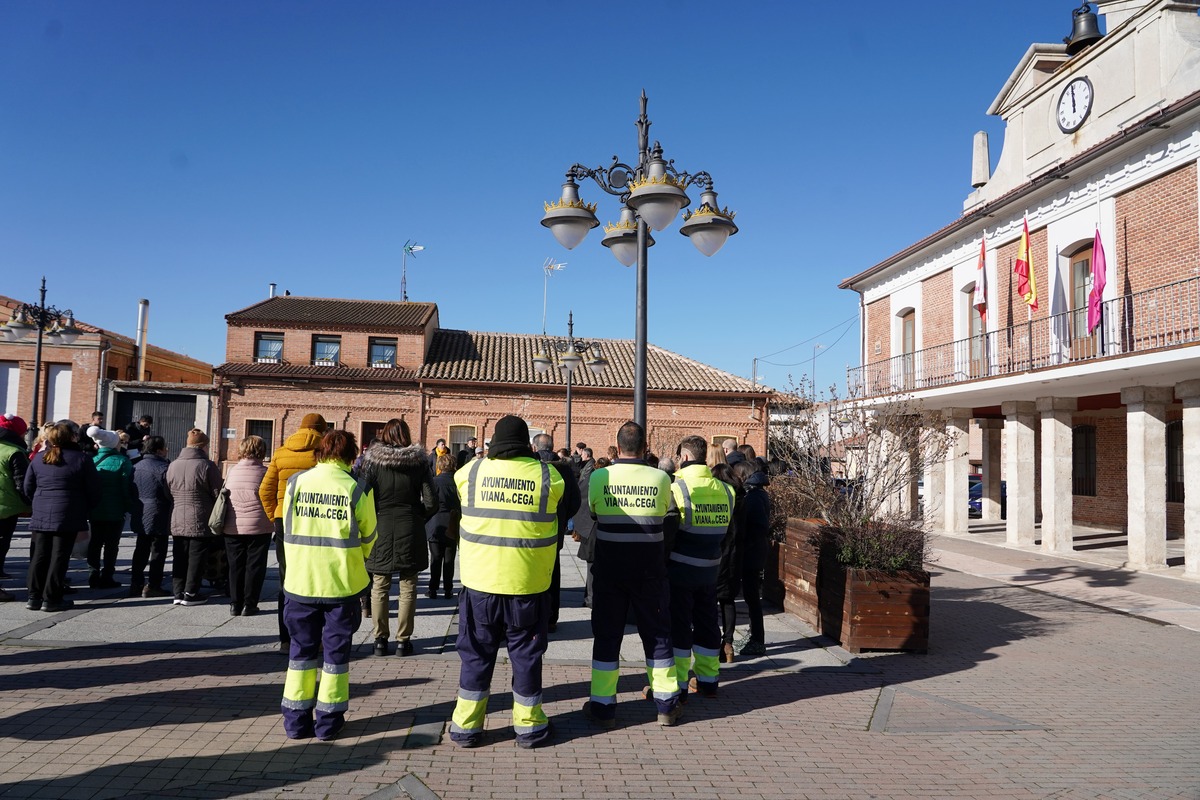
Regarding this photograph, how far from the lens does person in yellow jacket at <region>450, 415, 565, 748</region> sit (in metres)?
4.62

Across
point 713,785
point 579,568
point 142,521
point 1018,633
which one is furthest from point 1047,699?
point 142,521

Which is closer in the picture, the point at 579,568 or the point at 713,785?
the point at 713,785

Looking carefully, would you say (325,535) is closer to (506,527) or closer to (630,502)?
(506,527)

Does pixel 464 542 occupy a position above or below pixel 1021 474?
below

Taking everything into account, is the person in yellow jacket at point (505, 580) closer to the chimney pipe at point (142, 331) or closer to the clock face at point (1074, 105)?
the clock face at point (1074, 105)

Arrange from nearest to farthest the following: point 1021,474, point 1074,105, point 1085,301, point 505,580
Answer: point 505,580 < point 1085,301 < point 1074,105 < point 1021,474

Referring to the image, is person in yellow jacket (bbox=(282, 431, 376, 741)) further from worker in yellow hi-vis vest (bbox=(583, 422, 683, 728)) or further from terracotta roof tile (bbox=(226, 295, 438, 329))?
terracotta roof tile (bbox=(226, 295, 438, 329))

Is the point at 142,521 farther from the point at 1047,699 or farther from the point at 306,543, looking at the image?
the point at 1047,699

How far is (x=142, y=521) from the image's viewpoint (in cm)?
848

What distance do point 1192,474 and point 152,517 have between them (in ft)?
51.9

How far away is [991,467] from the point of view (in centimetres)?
2439

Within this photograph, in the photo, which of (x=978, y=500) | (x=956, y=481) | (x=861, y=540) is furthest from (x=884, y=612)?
(x=978, y=500)

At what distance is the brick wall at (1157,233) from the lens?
13.6 m

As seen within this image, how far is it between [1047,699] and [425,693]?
190 inches
